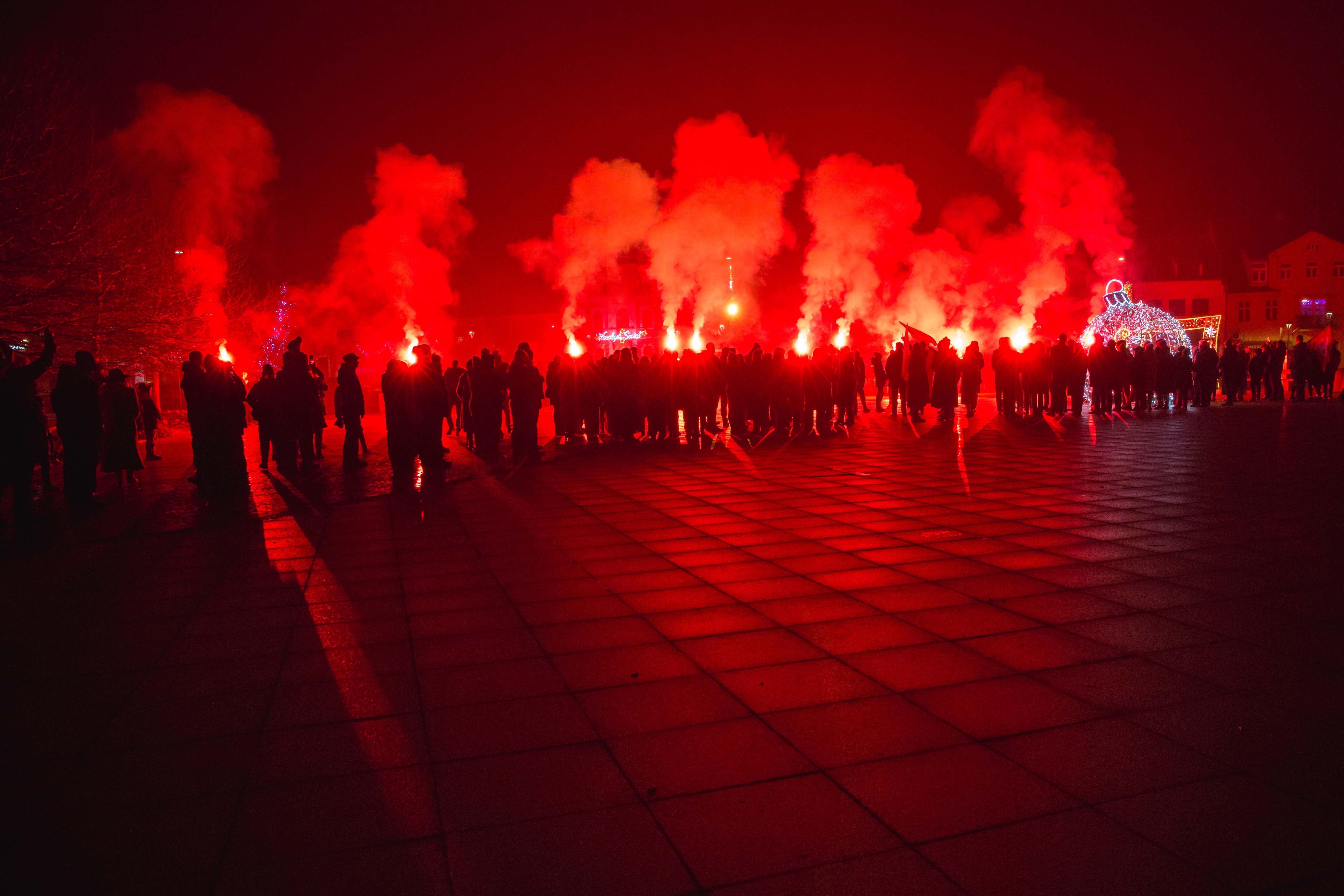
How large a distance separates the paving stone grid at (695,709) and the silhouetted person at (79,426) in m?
2.97

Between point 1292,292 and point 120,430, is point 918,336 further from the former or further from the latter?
point 1292,292

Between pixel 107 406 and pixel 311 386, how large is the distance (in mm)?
2992

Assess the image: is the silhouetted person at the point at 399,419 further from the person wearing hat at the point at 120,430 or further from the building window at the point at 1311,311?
the building window at the point at 1311,311

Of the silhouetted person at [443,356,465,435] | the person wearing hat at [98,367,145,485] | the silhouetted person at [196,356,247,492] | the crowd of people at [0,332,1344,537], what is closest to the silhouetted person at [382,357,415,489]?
the crowd of people at [0,332,1344,537]

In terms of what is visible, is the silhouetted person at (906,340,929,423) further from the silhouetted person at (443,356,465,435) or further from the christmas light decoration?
the christmas light decoration

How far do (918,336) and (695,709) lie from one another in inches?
877

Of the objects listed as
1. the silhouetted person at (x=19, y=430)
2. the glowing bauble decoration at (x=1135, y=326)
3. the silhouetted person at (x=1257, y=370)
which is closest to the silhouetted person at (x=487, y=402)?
the silhouetted person at (x=19, y=430)

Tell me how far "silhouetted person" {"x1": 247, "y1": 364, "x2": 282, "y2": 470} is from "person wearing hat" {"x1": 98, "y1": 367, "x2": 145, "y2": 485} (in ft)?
5.43

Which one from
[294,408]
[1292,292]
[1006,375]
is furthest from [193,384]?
[1292,292]

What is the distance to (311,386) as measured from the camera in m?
14.6

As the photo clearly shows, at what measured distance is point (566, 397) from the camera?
→ 18438 millimetres

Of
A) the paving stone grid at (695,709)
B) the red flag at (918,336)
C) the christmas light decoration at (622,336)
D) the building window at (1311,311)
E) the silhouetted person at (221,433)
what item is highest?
the christmas light decoration at (622,336)

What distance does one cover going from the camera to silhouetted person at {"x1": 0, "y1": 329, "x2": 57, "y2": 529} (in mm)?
8891

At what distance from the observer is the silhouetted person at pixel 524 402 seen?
15.5 meters
